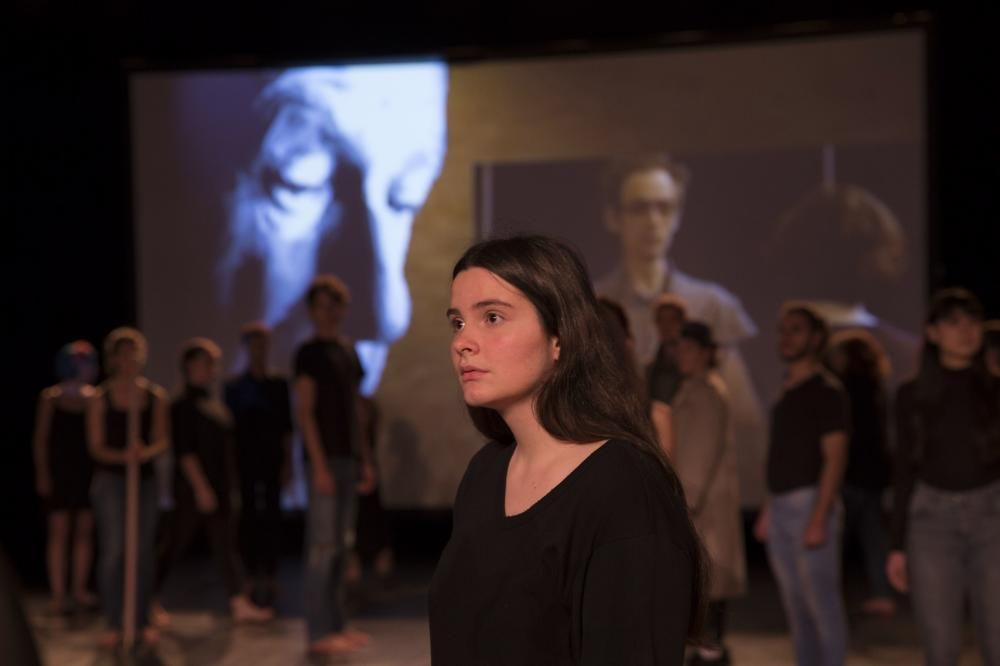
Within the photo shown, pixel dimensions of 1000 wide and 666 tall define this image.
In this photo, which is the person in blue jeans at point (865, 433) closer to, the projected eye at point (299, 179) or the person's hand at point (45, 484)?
the projected eye at point (299, 179)

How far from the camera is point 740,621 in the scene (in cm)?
660

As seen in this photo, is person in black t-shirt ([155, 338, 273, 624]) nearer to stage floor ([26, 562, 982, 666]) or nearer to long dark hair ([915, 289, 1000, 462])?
stage floor ([26, 562, 982, 666])

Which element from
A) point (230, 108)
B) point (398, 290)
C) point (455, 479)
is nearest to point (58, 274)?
point (230, 108)

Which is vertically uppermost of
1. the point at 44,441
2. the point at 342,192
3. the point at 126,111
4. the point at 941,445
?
the point at 126,111

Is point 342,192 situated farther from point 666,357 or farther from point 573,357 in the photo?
point 573,357

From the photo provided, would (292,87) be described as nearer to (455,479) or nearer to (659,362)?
(455,479)

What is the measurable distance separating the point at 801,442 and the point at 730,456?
1.41 ft

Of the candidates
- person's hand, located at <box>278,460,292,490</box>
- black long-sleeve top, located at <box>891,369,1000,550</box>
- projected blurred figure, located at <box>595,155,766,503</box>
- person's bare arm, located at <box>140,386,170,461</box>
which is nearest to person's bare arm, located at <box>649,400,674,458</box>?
black long-sleeve top, located at <box>891,369,1000,550</box>

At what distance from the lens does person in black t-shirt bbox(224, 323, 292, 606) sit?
689 centimetres

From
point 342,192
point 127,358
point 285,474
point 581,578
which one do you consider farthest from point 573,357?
point 342,192

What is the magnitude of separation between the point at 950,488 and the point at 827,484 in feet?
1.84

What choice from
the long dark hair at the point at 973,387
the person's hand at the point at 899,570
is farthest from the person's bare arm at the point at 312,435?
the long dark hair at the point at 973,387

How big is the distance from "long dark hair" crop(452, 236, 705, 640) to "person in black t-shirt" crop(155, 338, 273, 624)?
15.8ft

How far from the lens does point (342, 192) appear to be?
836 cm
